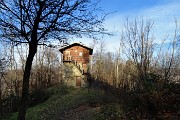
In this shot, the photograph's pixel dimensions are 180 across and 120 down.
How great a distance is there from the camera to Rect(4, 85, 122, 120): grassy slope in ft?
48.6

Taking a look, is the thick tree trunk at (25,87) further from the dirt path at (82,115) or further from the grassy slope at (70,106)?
the dirt path at (82,115)

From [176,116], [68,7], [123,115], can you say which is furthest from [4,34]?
[176,116]

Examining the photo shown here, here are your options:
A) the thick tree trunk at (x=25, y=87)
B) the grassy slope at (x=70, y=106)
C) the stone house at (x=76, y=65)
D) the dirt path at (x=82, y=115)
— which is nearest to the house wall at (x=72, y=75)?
the stone house at (x=76, y=65)

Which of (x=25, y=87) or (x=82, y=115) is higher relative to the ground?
(x=25, y=87)

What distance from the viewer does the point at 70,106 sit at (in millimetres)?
22641

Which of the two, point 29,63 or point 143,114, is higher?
point 29,63

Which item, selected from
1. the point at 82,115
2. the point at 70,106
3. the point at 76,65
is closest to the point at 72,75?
the point at 76,65

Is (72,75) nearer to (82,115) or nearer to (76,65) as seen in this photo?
(76,65)

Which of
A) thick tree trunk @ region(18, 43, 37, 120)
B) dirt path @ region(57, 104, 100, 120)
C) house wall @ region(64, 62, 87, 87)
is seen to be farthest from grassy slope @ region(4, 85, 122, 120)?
thick tree trunk @ region(18, 43, 37, 120)

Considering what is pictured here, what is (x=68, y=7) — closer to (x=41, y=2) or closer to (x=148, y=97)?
(x=41, y=2)

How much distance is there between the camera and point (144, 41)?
20625mm

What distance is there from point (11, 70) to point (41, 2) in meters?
39.3

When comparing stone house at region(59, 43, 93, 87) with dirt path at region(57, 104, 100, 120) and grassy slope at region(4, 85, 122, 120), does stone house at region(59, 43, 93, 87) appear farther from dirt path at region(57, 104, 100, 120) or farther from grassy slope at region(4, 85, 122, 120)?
dirt path at region(57, 104, 100, 120)

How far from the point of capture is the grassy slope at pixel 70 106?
14.8 meters
